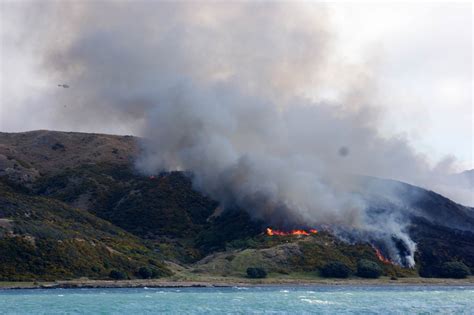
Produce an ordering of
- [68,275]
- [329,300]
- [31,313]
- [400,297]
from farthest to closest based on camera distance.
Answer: [68,275]
[400,297]
[329,300]
[31,313]

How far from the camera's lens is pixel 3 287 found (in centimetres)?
17750

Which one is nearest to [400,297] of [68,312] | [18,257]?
[68,312]

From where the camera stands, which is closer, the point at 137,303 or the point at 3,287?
the point at 137,303

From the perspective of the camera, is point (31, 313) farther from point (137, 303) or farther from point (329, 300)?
point (329, 300)

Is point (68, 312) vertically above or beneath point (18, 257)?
beneath

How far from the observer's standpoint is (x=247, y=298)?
148500mm

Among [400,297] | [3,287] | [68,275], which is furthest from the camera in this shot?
[68,275]

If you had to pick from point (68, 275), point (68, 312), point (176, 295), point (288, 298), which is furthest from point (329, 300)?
point (68, 275)

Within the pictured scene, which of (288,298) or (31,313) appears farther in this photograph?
(288,298)

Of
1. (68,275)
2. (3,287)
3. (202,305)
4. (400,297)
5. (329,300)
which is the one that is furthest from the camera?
(68,275)

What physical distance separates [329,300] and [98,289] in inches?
2695

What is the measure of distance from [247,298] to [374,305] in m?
30.2

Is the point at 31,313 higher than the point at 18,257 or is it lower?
lower

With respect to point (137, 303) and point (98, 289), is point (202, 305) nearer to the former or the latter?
point (137, 303)
